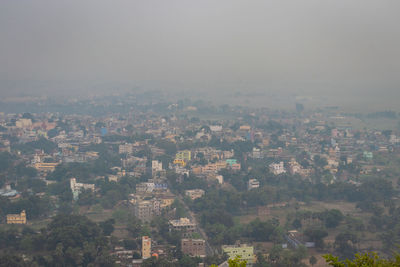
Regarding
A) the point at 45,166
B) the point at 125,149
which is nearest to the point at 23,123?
the point at 125,149

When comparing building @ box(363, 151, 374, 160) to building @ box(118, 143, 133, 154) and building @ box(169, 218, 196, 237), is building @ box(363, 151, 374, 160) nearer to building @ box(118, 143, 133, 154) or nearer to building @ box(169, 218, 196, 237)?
building @ box(118, 143, 133, 154)

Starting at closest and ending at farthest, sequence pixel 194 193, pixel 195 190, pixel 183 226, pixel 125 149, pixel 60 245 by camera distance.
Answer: pixel 60 245, pixel 183 226, pixel 194 193, pixel 195 190, pixel 125 149

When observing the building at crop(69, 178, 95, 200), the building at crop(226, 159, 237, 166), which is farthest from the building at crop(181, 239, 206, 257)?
the building at crop(226, 159, 237, 166)

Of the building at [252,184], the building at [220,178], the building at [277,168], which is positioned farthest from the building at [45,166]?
the building at [277,168]

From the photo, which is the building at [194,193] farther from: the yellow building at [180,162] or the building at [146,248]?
the building at [146,248]

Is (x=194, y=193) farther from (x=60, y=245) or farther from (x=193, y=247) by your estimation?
(x=60, y=245)
